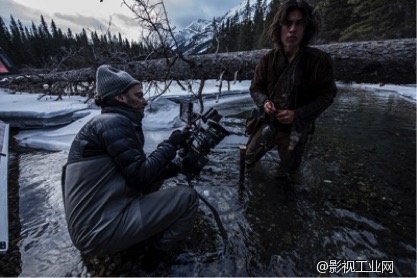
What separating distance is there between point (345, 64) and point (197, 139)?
3867 mm

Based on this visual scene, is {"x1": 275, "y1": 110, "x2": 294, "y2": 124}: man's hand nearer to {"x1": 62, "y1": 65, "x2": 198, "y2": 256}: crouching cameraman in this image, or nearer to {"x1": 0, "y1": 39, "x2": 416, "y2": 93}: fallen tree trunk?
{"x1": 62, "y1": 65, "x2": 198, "y2": 256}: crouching cameraman

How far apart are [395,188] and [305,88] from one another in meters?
2.21

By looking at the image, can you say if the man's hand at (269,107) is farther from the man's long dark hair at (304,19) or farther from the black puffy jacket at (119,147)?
the black puffy jacket at (119,147)

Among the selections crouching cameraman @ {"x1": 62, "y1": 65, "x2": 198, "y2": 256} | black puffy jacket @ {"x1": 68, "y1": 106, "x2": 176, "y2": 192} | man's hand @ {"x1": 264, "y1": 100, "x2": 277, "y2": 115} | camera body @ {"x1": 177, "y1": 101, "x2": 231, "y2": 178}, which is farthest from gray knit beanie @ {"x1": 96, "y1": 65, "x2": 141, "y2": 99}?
man's hand @ {"x1": 264, "y1": 100, "x2": 277, "y2": 115}

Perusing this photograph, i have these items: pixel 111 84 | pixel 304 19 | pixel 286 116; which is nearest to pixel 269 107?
pixel 286 116

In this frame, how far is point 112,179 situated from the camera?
2053 mm

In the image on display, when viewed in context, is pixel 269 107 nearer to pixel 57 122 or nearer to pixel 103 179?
pixel 103 179

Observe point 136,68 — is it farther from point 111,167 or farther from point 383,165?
point 383,165

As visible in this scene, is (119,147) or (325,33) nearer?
(119,147)

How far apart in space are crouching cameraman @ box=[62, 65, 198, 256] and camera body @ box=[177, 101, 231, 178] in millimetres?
252

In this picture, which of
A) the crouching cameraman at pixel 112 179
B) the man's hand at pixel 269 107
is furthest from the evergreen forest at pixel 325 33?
the crouching cameraman at pixel 112 179

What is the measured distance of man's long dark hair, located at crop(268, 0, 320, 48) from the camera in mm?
2945

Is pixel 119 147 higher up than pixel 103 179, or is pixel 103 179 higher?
pixel 119 147

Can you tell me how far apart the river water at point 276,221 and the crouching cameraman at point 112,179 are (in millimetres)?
539
